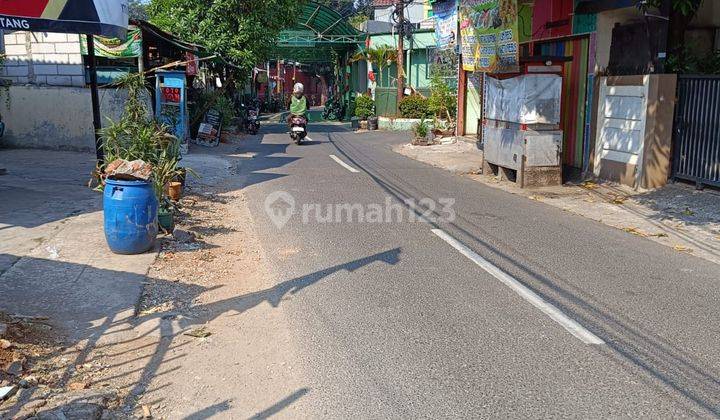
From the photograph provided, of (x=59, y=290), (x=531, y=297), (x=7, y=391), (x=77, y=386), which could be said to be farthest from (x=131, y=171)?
(x=531, y=297)

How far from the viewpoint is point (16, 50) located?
58.3 feet

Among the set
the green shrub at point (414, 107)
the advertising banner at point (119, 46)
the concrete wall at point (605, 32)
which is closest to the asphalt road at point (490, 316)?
the concrete wall at point (605, 32)

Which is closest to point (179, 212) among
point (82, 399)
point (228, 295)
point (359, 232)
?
point (359, 232)

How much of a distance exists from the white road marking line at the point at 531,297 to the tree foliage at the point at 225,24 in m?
16.6

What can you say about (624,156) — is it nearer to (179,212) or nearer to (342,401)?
(179,212)

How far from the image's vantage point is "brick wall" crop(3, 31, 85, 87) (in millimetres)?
17562

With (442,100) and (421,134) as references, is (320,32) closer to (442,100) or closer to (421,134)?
(442,100)

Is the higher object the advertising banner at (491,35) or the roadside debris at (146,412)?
the advertising banner at (491,35)

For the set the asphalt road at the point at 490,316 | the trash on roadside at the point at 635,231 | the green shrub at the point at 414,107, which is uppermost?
the green shrub at the point at 414,107

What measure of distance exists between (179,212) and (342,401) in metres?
6.78

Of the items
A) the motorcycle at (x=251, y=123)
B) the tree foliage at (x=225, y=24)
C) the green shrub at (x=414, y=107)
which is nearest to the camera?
the tree foliage at (x=225, y=24)

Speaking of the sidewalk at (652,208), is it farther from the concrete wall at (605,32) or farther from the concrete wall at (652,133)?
the concrete wall at (605,32)

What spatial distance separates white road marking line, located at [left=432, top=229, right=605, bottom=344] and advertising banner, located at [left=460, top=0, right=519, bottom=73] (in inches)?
272

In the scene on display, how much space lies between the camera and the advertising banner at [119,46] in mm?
17516
